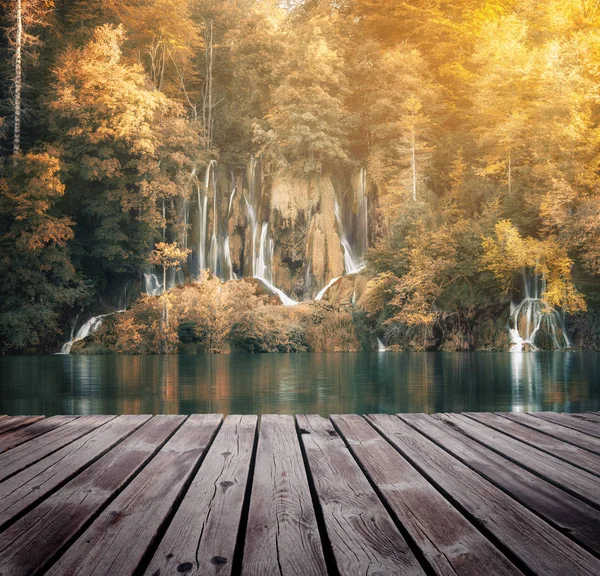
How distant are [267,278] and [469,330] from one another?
297 inches

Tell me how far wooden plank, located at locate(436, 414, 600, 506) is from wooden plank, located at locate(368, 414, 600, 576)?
235 mm

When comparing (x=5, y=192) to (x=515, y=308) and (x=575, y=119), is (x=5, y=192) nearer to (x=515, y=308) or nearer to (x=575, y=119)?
(x=515, y=308)

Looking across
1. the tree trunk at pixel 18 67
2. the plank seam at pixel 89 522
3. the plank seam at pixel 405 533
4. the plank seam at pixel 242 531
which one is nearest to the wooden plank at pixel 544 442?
the plank seam at pixel 405 533

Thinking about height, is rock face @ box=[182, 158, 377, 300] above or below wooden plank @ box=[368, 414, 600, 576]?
above

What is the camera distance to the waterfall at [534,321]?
2027 centimetres

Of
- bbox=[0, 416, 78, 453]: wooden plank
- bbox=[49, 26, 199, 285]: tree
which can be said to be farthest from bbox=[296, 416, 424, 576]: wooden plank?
bbox=[49, 26, 199, 285]: tree

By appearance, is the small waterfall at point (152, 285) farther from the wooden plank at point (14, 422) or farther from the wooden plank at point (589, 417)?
the wooden plank at point (589, 417)

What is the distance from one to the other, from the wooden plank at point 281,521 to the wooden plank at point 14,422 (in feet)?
4.55

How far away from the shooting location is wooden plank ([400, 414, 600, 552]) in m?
1.67

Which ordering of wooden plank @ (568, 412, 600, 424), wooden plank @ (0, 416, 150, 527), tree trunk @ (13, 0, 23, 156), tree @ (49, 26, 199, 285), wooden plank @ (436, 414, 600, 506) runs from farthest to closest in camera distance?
1. tree trunk @ (13, 0, 23, 156)
2. tree @ (49, 26, 199, 285)
3. wooden plank @ (568, 412, 600, 424)
4. wooden plank @ (436, 414, 600, 506)
5. wooden plank @ (0, 416, 150, 527)

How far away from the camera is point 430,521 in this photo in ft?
5.56

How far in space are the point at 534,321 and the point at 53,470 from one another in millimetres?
19910

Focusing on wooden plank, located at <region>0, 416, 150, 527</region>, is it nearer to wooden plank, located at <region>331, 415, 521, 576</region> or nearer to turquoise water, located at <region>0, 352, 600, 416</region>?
wooden plank, located at <region>331, 415, 521, 576</region>

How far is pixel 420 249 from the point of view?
21.6m
